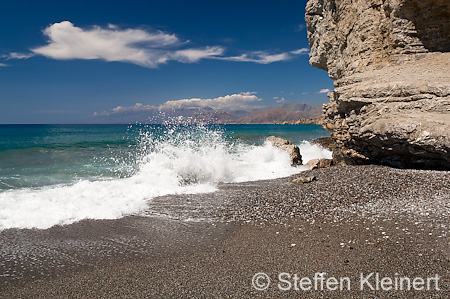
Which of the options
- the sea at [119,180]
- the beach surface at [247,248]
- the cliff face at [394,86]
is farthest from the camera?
the cliff face at [394,86]

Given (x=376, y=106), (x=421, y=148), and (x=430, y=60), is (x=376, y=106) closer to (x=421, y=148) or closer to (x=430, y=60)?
(x=421, y=148)

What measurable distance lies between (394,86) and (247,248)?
9.45 meters

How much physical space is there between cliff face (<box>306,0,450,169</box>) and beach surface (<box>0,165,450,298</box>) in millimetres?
2216

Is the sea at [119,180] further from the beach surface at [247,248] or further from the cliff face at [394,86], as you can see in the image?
the cliff face at [394,86]

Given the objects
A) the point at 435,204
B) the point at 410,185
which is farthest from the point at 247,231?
the point at 410,185

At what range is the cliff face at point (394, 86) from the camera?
9.38 meters

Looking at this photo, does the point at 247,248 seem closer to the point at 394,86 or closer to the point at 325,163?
the point at 394,86

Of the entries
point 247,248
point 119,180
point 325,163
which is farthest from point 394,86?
point 119,180

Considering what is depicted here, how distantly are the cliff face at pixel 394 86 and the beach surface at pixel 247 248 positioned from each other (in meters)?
2.22

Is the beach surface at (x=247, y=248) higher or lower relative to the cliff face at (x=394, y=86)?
lower

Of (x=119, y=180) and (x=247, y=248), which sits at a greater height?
(x=119, y=180)

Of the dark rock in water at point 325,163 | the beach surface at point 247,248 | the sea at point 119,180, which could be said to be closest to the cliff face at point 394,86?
the dark rock in water at point 325,163

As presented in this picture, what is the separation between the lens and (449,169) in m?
9.13

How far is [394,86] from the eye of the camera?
10.5 meters
